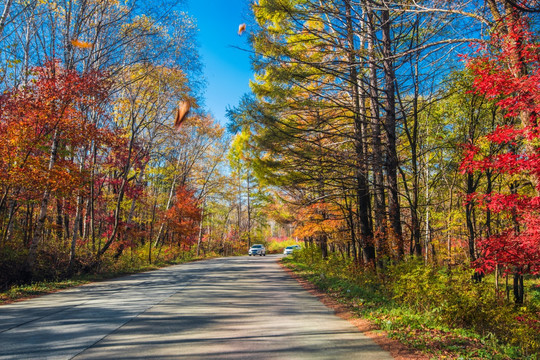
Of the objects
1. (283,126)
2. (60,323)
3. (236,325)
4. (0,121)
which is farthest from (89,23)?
(236,325)

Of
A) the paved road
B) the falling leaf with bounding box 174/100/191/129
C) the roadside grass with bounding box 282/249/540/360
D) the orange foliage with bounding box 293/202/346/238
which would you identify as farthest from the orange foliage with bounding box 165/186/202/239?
the roadside grass with bounding box 282/249/540/360

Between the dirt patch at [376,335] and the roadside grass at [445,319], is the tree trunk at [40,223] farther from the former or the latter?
the roadside grass at [445,319]

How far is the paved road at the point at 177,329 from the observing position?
4.19 m

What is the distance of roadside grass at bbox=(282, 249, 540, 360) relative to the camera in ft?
14.2

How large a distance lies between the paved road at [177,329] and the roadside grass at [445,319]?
→ 2.44 ft

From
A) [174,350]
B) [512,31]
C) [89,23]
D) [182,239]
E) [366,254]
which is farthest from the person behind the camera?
[182,239]

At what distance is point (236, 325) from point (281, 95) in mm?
6482

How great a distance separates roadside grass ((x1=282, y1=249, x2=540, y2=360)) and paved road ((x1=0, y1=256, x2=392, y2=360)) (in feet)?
2.44

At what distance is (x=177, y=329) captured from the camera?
532 centimetres

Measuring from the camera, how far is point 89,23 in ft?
47.9

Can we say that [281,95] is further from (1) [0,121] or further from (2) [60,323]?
(1) [0,121]

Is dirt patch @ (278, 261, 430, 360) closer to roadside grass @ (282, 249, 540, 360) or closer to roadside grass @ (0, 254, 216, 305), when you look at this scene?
→ roadside grass @ (282, 249, 540, 360)

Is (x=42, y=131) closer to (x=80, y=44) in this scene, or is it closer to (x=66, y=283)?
(x=80, y=44)

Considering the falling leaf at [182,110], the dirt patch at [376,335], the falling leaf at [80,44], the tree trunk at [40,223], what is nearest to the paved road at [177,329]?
the dirt patch at [376,335]
